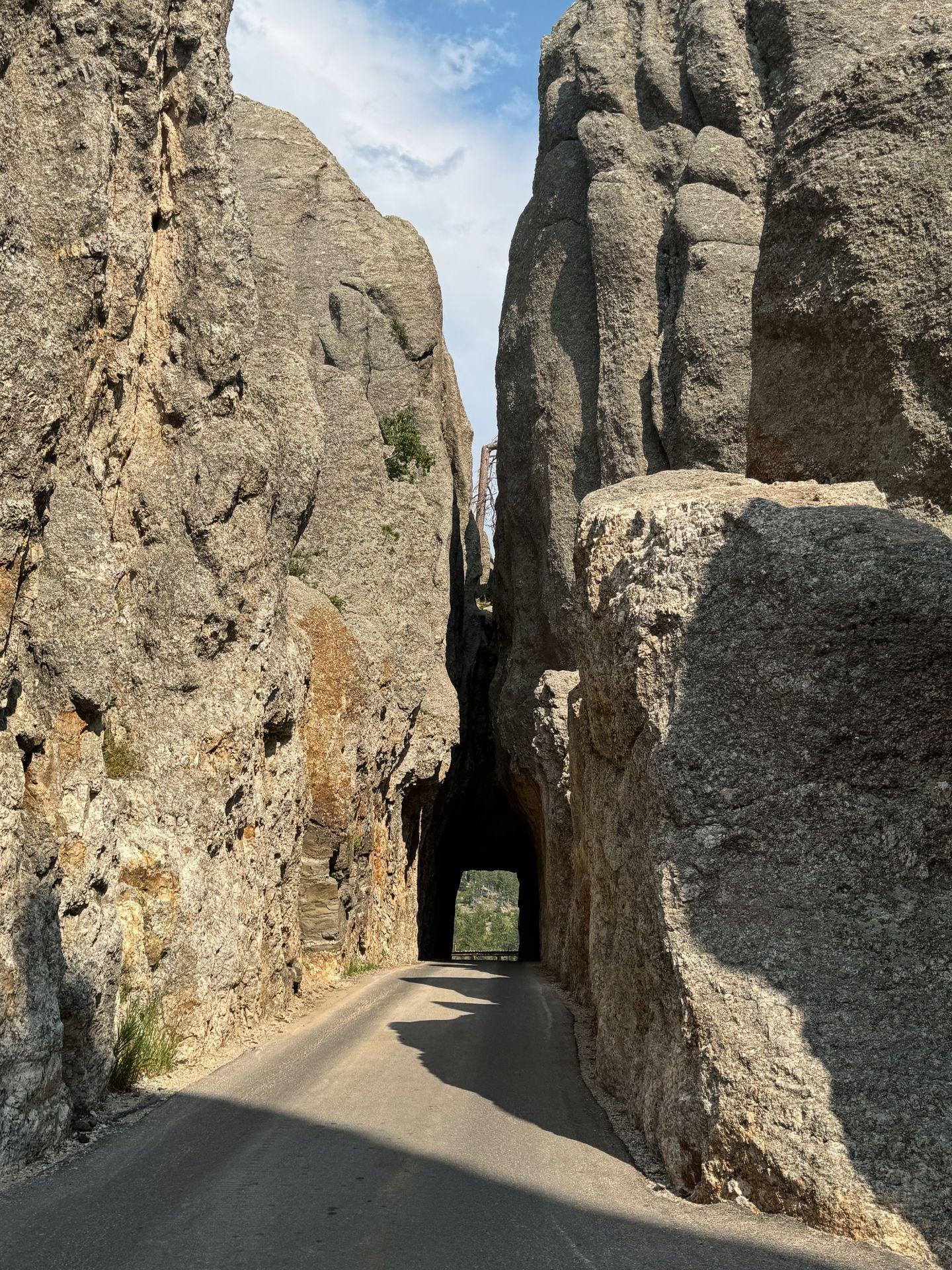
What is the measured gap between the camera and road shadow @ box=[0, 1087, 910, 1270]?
16.4 ft

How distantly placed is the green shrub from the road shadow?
754 inches

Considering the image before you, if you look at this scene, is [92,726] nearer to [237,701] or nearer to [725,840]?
[237,701]

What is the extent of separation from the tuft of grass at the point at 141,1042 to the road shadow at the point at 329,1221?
1.58 m

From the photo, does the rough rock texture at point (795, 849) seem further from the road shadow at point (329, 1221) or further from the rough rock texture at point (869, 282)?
the rough rock texture at point (869, 282)

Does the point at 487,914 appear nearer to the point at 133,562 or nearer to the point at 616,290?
the point at 616,290

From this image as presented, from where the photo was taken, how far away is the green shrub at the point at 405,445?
81.7 ft

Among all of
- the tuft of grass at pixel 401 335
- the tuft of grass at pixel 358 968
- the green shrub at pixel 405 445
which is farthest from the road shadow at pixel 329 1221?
the tuft of grass at pixel 401 335

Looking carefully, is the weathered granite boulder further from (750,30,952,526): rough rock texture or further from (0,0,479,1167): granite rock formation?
(750,30,952,526): rough rock texture

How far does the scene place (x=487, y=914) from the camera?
74562 mm

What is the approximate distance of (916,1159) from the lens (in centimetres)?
525

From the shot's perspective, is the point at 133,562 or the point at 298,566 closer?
A: the point at 133,562

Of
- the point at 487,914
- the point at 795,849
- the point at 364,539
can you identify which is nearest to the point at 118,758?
the point at 795,849

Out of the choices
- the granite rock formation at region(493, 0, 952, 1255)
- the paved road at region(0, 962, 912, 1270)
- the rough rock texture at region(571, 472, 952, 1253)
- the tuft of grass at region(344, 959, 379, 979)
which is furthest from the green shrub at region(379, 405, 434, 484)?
the rough rock texture at region(571, 472, 952, 1253)

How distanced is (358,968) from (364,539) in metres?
8.14
